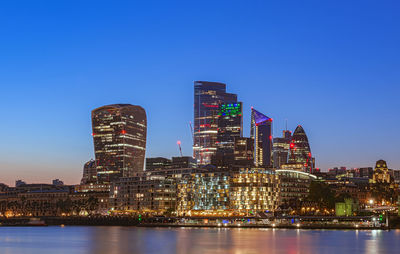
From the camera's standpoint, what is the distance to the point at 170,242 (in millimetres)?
138125

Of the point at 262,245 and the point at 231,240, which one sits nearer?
the point at 262,245

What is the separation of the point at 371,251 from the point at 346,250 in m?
4.94

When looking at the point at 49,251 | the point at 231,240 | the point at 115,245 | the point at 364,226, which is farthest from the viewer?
the point at 364,226

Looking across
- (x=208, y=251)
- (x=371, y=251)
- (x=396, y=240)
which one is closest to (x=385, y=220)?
(x=396, y=240)

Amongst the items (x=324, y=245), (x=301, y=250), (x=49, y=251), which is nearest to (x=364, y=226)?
(x=324, y=245)

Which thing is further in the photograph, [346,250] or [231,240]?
[231,240]

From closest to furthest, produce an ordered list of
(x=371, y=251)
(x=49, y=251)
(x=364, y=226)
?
(x=371, y=251) < (x=49, y=251) < (x=364, y=226)

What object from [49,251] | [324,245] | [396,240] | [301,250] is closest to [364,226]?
[396,240]

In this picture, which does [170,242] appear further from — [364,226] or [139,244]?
[364,226]

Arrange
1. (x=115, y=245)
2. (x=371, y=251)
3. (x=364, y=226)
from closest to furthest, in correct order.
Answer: (x=371, y=251), (x=115, y=245), (x=364, y=226)

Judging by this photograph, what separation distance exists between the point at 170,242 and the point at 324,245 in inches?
1430

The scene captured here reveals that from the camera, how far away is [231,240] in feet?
469

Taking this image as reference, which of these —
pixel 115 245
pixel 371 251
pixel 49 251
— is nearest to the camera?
pixel 371 251

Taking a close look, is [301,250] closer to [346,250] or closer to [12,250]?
[346,250]
